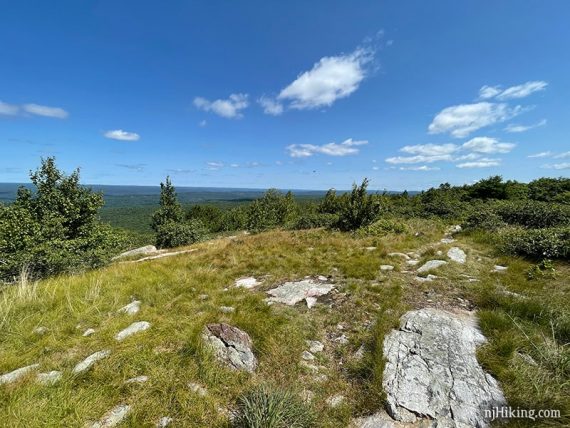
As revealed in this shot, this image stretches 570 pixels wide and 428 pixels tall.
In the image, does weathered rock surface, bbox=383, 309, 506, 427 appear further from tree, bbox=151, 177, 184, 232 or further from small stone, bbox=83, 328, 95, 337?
tree, bbox=151, 177, 184, 232

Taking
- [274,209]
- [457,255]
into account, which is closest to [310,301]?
[457,255]

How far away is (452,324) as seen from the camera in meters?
4.50

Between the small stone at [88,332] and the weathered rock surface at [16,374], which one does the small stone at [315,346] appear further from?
the weathered rock surface at [16,374]

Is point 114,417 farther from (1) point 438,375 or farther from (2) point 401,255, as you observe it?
(2) point 401,255

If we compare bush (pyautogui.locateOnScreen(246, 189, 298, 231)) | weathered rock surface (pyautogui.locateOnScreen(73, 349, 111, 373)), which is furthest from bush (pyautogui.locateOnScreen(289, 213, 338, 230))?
weathered rock surface (pyautogui.locateOnScreen(73, 349, 111, 373))

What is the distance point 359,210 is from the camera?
1625cm

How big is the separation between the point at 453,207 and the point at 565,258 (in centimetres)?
1391

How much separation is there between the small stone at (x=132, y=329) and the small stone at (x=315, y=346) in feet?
9.88

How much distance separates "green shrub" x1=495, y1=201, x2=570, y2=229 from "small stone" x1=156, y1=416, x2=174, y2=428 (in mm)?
14284

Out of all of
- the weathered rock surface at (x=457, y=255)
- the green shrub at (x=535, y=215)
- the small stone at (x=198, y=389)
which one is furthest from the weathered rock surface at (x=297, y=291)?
the green shrub at (x=535, y=215)

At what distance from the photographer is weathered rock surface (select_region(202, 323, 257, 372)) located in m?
4.03

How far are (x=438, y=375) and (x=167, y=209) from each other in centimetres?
2910

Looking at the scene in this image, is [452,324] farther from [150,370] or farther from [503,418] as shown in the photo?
[150,370]

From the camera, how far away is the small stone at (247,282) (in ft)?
23.6
